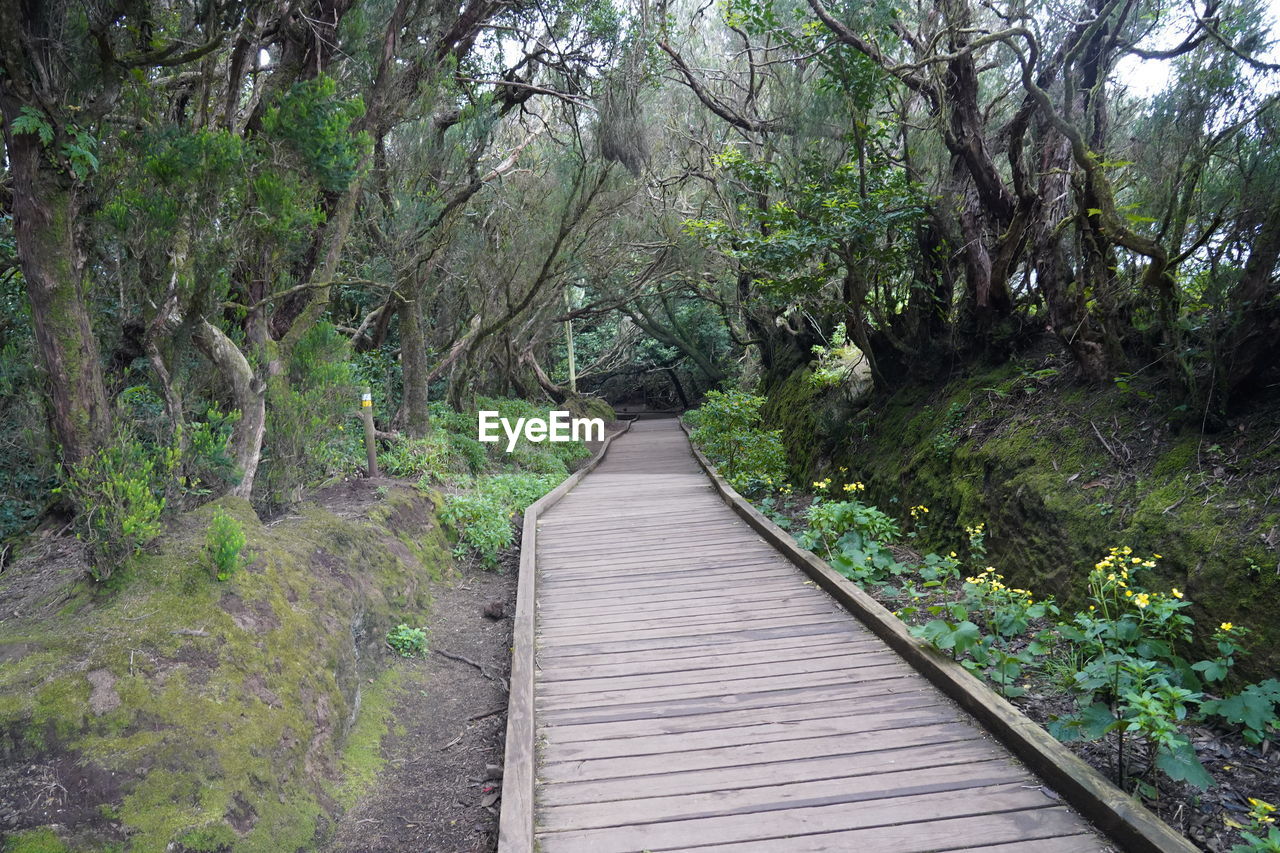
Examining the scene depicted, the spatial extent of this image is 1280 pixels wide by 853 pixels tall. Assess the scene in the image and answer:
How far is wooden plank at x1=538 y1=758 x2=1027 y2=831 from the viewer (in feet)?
10.0

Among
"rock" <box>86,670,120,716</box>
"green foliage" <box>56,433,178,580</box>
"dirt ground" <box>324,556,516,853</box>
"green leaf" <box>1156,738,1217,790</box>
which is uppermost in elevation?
"green foliage" <box>56,433,178,580</box>

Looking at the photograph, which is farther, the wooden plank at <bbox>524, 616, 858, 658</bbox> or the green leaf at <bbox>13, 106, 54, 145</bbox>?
the wooden plank at <bbox>524, 616, 858, 658</bbox>

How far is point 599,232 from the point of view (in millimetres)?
15328

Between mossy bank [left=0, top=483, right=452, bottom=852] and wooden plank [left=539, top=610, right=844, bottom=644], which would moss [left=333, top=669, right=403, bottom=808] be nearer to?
mossy bank [left=0, top=483, right=452, bottom=852]

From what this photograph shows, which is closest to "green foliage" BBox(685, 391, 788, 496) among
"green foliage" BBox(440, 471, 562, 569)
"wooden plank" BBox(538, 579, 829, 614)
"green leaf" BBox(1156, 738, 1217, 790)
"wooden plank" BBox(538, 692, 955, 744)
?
"green foliage" BBox(440, 471, 562, 569)

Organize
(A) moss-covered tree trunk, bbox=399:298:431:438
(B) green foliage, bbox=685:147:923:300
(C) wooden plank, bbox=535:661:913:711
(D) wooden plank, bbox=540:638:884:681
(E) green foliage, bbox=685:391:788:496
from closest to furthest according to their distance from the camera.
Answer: (C) wooden plank, bbox=535:661:913:711, (D) wooden plank, bbox=540:638:884:681, (B) green foliage, bbox=685:147:923:300, (E) green foliage, bbox=685:391:788:496, (A) moss-covered tree trunk, bbox=399:298:431:438

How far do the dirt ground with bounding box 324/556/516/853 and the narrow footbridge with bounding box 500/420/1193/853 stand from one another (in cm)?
35

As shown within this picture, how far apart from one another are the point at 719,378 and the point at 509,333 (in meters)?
12.4

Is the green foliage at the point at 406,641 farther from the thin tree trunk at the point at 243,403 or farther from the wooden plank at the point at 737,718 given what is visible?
the wooden plank at the point at 737,718

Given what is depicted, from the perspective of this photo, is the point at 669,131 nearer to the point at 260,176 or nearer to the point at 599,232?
the point at 599,232

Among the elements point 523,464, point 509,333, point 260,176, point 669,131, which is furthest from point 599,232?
point 260,176

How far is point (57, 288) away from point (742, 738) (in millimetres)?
3951

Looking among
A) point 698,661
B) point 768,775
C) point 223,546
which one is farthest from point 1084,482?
point 223,546

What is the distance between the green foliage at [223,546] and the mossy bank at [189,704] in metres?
0.06
